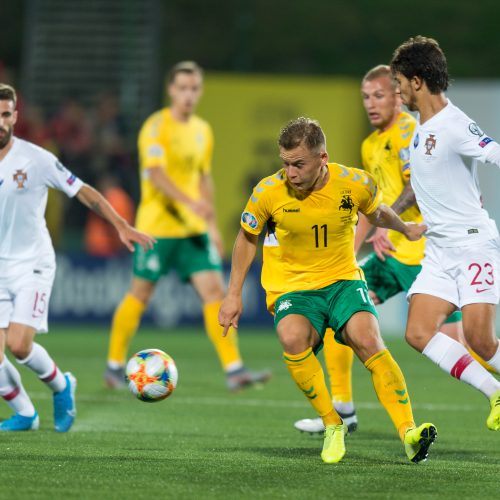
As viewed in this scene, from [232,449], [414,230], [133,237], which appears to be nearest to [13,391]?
[133,237]

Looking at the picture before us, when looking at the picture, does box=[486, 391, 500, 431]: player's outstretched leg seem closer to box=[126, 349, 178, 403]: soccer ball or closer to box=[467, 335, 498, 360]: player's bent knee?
box=[467, 335, 498, 360]: player's bent knee

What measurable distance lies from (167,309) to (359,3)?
26.6 feet

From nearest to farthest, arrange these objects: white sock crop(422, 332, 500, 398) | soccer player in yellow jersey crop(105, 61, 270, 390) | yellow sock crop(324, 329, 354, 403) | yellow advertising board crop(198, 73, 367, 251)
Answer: white sock crop(422, 332, 500, 398)
yellow sock crop(324, 329, 354, 403)
soccer player in yellow jersey crop(105, 61, 270, 390)
yellow advertising board crop(198, 73, 367, 251)

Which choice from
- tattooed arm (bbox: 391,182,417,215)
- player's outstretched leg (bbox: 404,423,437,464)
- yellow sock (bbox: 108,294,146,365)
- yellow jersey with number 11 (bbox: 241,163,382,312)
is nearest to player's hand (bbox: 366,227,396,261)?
tattooed arm (bbox: 391,182,417,215)

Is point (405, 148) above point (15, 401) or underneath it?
above

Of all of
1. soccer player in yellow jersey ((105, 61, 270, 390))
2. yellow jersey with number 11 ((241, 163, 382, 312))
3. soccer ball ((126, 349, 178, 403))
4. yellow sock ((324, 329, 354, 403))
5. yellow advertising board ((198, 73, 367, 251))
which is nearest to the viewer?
yellow jersey with number 11 ((241, 163, 382, 312))

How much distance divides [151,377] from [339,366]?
1252mm

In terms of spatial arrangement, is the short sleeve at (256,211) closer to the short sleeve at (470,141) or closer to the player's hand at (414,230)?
the player's hand at (414,230)

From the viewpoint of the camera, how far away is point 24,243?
7512 millimetres

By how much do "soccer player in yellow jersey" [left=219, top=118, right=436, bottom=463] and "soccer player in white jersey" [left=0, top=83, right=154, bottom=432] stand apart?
110cm

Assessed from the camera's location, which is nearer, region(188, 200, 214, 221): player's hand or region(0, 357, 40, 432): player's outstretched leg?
region(0, 357, 40, 432): player's outstretched leg

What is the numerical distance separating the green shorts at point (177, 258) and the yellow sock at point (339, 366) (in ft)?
9.93

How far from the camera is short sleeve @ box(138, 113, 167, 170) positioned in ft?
34.8

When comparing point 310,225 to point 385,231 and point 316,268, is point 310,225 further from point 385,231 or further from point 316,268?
point 385,231
